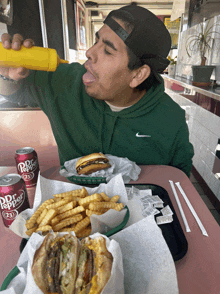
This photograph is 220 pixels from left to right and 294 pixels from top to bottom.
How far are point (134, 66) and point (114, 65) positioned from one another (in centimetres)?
14

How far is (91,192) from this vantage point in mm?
984

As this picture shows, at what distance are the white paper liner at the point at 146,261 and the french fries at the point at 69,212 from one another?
13 centimetres

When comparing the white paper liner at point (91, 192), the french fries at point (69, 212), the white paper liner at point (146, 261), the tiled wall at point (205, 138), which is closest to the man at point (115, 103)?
the white paper liner at point (91, 192)

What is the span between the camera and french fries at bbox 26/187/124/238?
77 cm

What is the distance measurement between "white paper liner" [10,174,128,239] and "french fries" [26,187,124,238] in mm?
32

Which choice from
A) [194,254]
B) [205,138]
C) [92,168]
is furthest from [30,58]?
[205,138]

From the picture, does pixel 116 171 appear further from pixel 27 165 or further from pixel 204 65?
pixel 204 65

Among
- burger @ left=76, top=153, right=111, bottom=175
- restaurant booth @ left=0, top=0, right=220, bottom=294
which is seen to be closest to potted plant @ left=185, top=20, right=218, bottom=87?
restaurant booth @ left=0, top=0, right=220, bottom=294

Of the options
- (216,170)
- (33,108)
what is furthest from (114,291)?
(216,170)

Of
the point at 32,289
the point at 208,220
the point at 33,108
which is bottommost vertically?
the point at 208,220

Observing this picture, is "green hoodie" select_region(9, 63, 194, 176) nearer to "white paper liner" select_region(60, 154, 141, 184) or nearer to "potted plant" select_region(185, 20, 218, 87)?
"white paper liner" select_region(60, 154, 141, 184)

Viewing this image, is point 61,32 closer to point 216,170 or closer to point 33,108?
point 33,108

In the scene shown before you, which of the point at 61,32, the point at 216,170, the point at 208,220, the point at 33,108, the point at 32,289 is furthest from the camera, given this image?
the point at 61,32

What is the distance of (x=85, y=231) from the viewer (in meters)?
0.80
